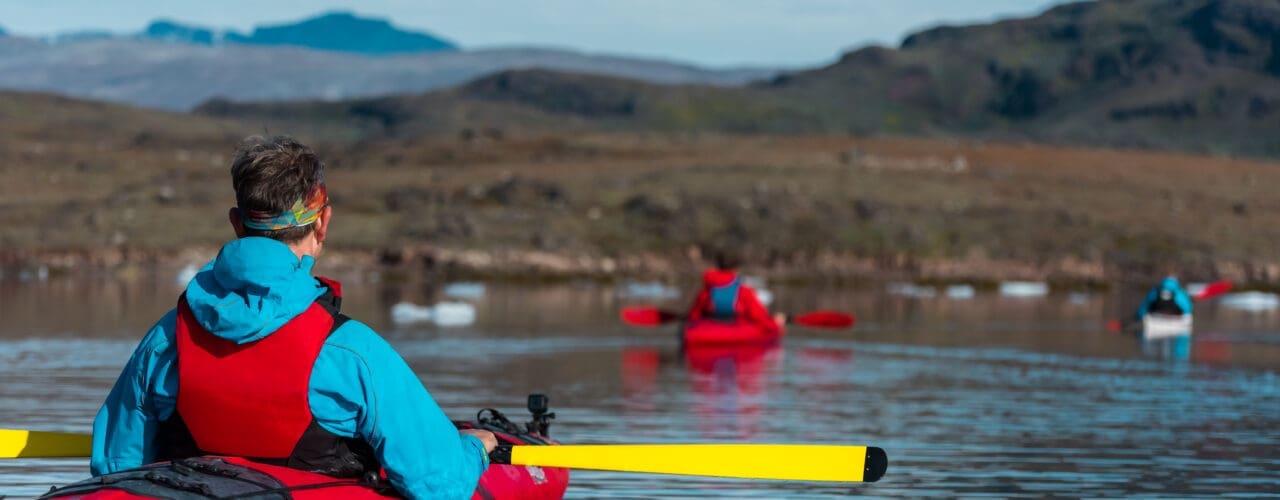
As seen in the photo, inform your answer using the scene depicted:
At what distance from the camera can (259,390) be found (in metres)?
6.09

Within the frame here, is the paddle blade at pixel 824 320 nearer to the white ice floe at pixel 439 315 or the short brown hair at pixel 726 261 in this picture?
the short brown hair at pixel 726 261

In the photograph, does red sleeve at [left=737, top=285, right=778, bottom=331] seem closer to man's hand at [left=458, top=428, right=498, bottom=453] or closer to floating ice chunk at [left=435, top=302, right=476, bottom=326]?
floating ice chunk at [left=435, top=302, right=476, bottom=326]

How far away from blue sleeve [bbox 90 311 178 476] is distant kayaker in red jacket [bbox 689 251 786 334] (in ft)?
54.7

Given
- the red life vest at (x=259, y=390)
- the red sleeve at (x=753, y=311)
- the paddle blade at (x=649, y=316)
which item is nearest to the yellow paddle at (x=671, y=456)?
the red life vest at (x=259, y=390)

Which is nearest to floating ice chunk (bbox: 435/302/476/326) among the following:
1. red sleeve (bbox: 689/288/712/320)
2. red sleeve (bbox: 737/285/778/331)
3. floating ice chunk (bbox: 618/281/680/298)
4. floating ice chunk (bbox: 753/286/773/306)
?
red sleeve (bbox: 689/288/712/320)

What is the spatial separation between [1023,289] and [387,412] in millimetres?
33884

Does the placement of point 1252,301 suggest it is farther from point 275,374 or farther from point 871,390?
point 275,374

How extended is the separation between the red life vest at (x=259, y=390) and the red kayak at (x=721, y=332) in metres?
16.6

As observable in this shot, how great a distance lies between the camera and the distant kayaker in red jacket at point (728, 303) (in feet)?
75.5

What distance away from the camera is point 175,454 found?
642 centimetres

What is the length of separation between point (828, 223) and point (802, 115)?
114 meters

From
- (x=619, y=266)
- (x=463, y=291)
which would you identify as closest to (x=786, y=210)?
(x=619, y=266)

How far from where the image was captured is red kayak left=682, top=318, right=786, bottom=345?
2283 centimetres

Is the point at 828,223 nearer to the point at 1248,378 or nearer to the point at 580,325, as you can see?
the point at 580,325
